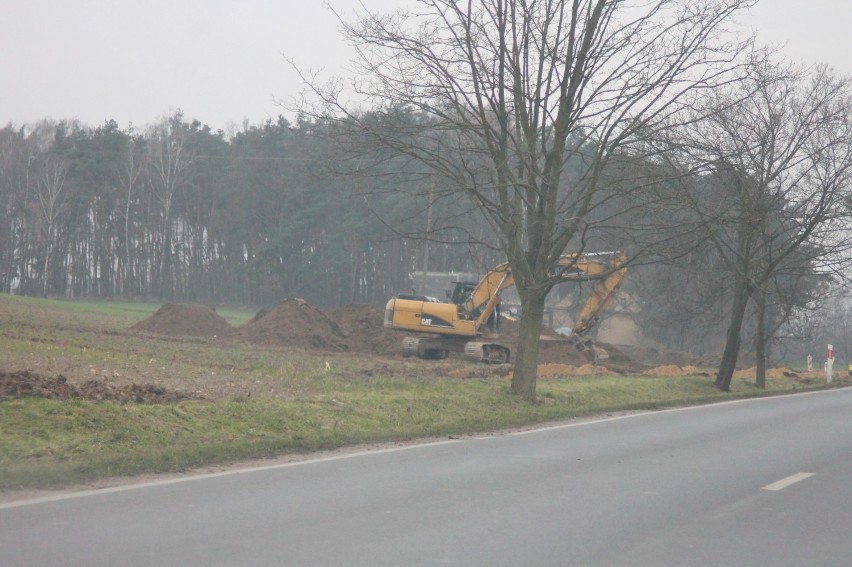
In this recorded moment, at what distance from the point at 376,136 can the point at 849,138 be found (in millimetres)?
15243

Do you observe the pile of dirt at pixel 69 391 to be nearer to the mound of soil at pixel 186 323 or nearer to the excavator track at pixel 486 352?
the excavator track at pixel 486 352

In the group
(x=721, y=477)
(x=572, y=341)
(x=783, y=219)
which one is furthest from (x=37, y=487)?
(x=572, y=341)

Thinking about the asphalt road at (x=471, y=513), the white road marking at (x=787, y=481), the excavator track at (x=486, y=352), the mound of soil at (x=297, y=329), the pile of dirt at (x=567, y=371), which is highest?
the mound of soil at (x=297, y=329)

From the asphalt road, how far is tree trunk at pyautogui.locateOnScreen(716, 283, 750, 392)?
14745 millimetres

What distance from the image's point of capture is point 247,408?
1402cm

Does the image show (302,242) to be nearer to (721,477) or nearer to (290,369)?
(290,369)

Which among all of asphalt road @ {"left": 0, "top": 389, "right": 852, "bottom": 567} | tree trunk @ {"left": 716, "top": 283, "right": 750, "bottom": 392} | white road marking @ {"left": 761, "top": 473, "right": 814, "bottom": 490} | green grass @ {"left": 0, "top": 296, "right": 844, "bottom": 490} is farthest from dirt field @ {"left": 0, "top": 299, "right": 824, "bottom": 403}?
white road marking @ {"left": 761, "top": 473, "right": 814, "bottom": 490}

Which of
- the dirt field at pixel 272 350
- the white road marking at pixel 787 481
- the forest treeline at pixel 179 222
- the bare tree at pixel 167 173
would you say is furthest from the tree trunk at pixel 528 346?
the bare tree at pixel 167 173

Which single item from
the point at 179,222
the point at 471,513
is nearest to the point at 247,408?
the point at 471,513

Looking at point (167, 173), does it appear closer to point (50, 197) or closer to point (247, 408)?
point (50, 197)

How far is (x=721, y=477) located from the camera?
36.6 ft

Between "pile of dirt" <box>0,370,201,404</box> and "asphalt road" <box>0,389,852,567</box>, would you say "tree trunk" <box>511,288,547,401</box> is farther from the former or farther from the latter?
"pile of dirt" <box>0,370,201,404</box>

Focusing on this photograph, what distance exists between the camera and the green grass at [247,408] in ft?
34.8

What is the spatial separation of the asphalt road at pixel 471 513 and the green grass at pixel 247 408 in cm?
99
